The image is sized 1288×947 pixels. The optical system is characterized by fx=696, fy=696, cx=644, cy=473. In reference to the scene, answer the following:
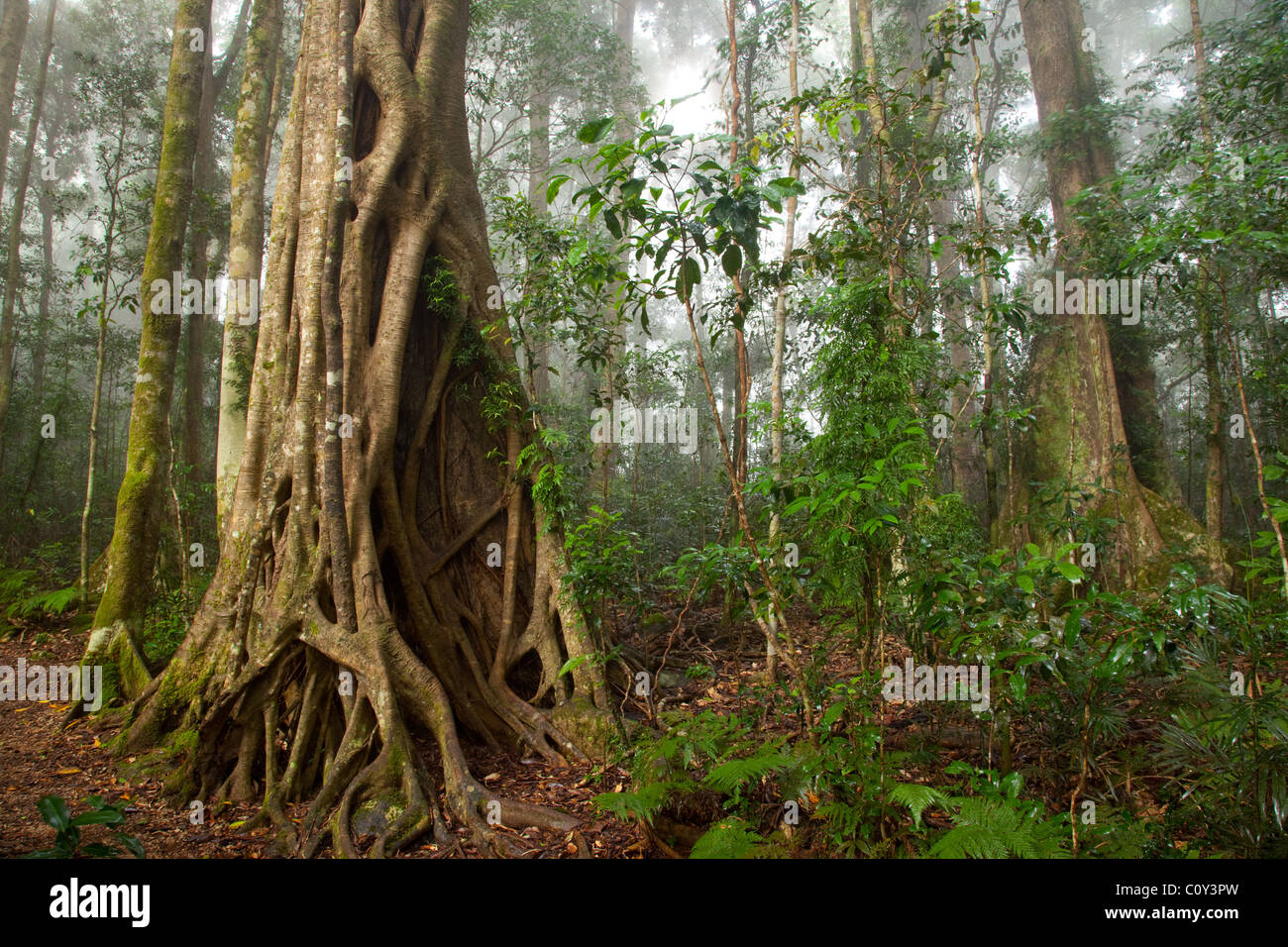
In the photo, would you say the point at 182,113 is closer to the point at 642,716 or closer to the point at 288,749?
the point at 288,749

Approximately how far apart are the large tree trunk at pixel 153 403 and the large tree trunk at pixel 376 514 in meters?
0.92

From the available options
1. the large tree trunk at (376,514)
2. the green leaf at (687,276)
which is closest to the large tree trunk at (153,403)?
the large tree trunk at (376,514)

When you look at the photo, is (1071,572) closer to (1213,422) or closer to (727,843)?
(727,843)

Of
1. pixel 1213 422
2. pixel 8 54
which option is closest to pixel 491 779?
pixel 1213 422

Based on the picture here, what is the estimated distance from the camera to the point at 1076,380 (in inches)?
A: 332

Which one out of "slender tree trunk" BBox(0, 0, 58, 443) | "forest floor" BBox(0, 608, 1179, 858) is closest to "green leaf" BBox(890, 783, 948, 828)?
"forest floor" BBox(0, 608, 1179, 858)

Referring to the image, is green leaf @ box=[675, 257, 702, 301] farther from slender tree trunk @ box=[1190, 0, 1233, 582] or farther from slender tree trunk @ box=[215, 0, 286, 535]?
slender tree trunk @ box=[1190, 0, 1233, 582]

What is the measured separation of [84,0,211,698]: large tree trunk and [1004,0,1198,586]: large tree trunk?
327 inches

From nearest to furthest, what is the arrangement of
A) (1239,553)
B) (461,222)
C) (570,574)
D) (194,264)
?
(570,574), (461,222), (1239,553), (194,264)

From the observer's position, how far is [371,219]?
476 cm

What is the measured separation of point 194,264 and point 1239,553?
12.9m

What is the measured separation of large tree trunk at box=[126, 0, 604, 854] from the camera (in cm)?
392
